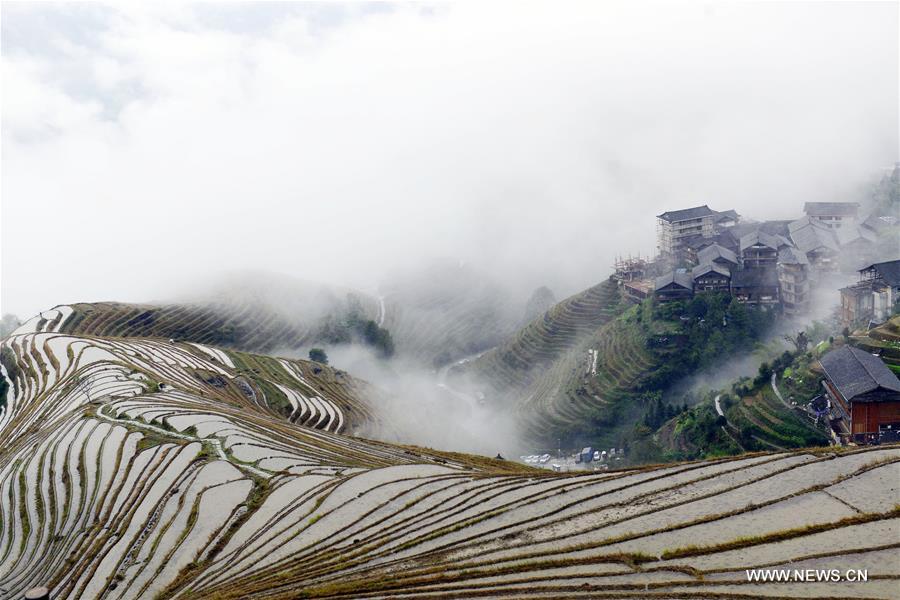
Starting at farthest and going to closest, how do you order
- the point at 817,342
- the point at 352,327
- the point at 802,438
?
the point at 352,327
the point at 817,342
the point at 802,438

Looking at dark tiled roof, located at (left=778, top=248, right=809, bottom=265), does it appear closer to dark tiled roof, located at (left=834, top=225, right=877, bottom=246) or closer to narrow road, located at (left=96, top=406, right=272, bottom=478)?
dark tiled roof, located at (left=834, top=225, right=877, bottom=246)

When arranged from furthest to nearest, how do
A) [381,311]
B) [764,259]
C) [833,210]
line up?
1. [381,311]
2. [833,210]
3. [764,259]

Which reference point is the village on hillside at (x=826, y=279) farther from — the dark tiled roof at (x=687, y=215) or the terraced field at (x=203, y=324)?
the terraced field at (x=203, y=324)

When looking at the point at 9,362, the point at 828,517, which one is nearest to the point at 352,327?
the point at 9,362

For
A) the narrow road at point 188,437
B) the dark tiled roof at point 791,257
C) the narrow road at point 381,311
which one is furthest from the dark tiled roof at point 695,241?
the narrow road at point 188,437

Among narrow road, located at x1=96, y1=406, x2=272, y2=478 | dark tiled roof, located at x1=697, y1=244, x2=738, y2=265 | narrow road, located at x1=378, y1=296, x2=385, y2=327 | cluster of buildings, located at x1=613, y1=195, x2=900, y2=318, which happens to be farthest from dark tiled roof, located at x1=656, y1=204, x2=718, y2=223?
narrow road, located at x1=96, y1=406, x2=272, y2=478

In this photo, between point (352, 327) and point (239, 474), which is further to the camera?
point (352, 327)

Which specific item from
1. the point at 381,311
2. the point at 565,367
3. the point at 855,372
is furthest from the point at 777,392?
the point at 381,311

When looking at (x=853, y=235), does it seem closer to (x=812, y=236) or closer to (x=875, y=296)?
(x=812, y=236)

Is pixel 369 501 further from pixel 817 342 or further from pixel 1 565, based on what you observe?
pixel 817 342
